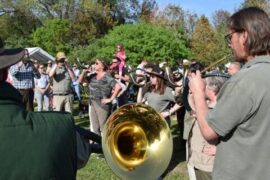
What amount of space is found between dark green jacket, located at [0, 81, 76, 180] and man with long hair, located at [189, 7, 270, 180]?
104cm

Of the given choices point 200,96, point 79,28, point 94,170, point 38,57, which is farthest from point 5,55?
point 79,28

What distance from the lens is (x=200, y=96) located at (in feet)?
9.11

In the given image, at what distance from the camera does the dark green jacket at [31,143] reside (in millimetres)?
1594

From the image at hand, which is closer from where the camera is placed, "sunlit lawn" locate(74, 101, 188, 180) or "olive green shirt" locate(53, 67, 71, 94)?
"sunlit lawn" locate(74, 101, 188, 180)

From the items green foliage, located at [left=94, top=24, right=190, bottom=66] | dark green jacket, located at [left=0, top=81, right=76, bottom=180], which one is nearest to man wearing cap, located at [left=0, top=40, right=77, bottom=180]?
dark green jacket, located at [left=0, top=81, right=76, bottom=180]

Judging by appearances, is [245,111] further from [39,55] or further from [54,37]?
[54,37]

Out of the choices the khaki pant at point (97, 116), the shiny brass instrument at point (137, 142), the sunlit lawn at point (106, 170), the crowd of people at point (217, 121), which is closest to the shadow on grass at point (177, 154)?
the sunlit lawn at point (106, 170)

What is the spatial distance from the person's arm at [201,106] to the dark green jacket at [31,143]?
3.39 feet

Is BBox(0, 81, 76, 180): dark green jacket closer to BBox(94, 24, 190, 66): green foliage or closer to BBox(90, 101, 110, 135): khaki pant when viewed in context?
BBox(90, 101, 110, 135): khaki pant

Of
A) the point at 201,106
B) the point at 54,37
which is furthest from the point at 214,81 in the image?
the point at 54,37

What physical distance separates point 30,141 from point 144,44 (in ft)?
86.3

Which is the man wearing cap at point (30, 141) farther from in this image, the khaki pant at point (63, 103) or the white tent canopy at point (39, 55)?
the white tent canopy at point (39, 55)

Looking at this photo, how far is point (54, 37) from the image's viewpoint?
133ft

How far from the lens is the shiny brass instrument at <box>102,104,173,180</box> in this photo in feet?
9.21
